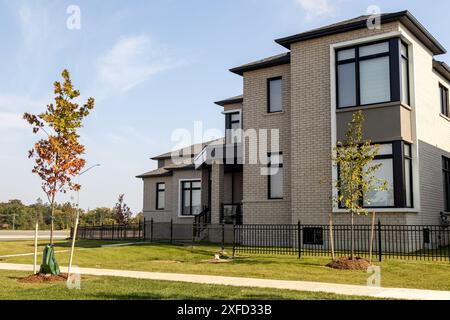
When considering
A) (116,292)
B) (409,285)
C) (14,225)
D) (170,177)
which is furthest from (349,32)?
(14,225)

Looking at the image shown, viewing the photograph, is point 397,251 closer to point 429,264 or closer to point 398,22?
point 429,264

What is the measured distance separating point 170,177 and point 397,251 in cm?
2159

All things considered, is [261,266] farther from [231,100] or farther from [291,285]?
[231,100]

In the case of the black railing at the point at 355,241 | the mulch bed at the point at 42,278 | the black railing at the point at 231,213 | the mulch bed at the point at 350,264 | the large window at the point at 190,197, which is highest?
the large window at the point at 190,197

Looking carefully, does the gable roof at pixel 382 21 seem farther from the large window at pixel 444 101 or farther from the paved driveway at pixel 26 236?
the paved driveway at pixel 26 236

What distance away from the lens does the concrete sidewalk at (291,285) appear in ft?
31.4

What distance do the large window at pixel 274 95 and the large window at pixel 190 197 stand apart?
11023 mm

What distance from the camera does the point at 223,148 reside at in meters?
25.2

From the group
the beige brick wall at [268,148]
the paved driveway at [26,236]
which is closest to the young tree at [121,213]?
the paved driveway at [26,236]

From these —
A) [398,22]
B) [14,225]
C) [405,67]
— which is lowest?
[14,225]

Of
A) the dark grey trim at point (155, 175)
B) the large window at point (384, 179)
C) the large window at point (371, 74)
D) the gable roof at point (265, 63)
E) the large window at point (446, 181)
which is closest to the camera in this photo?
the large window at point (384, 179)

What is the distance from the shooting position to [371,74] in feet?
61.2

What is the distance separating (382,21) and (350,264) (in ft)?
31.3

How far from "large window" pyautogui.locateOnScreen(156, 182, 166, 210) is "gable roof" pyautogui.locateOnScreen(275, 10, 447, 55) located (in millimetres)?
18398
